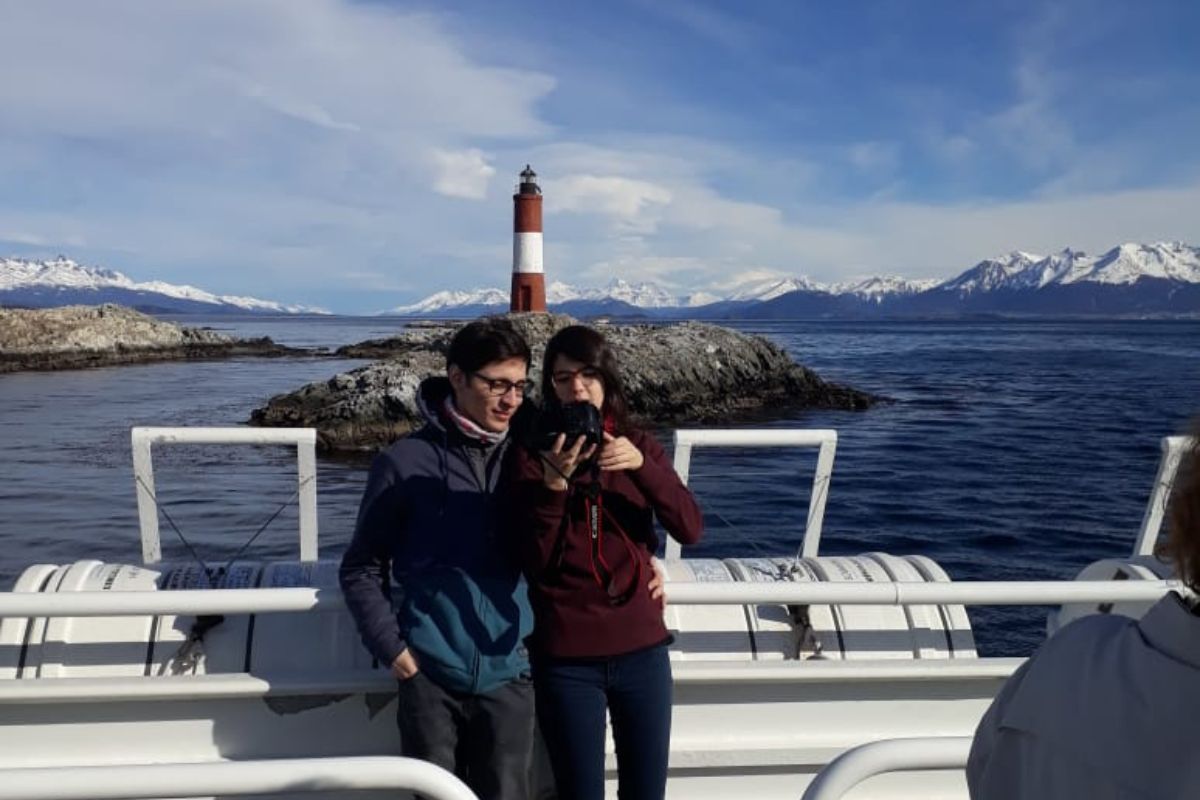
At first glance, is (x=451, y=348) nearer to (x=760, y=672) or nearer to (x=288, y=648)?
(x=288, y=648)

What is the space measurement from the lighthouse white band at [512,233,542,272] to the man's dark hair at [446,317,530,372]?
3532 cm

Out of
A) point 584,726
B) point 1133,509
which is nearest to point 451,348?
point 584,726

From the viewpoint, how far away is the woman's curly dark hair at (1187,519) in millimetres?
1109

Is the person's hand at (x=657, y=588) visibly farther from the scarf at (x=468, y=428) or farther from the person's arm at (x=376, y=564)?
the person's arm at (x=376, y=564)

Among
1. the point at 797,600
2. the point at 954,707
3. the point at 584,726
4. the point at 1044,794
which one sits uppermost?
the point at 1044,794

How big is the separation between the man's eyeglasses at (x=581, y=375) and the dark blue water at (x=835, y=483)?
1.41 metres

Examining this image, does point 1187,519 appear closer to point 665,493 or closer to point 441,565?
point 665,493

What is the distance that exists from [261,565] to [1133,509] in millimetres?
15949

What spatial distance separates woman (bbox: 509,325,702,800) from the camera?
270cm

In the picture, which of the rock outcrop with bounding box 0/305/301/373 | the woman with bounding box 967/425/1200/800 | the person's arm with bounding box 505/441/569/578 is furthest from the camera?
the rock outcrop with bounding box 0/305/301/373

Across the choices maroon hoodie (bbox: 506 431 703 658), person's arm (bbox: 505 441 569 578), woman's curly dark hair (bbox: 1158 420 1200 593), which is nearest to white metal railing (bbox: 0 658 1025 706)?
maroon hoodie (bbox: 506 431 703 658)

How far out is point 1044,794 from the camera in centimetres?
118

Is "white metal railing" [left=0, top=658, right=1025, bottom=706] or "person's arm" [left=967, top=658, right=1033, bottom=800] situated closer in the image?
"person's arm" [left=967, top=658, right=1033, bottom=800]

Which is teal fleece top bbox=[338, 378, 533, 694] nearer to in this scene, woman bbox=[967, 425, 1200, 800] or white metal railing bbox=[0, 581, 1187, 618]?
white metal railing bbox=[0, 581, 1187, 618]
